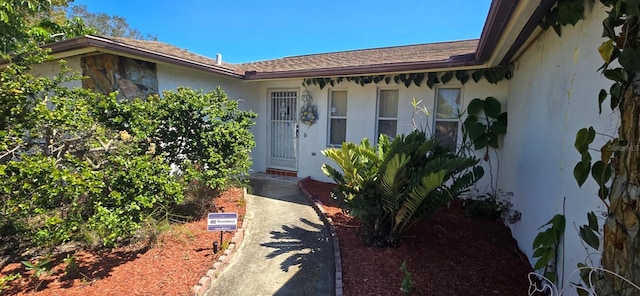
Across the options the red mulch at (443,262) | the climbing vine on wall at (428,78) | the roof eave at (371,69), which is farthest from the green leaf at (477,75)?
the red mulch at (443,262)

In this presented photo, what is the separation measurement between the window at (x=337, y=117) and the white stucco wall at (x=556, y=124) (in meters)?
3.63

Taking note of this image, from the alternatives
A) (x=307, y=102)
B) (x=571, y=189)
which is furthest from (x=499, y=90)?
(x=307, y=102)

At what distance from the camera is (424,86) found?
602cm

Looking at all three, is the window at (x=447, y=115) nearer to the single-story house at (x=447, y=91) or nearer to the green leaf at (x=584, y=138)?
the single-story house at (x=447, y=91)

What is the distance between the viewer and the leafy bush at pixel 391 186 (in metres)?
3.30

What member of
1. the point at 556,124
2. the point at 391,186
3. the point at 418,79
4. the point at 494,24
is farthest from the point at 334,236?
the point at 418,79

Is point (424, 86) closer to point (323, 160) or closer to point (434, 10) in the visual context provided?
point (434, 10)

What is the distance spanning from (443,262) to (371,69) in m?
3.86

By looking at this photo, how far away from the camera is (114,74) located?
5.23 m

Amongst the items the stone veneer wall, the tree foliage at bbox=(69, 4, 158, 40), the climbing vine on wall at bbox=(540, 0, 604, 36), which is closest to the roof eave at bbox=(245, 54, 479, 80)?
the climbing vine on wall at bbox=(540, 0, 604, 36)

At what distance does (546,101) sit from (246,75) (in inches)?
244

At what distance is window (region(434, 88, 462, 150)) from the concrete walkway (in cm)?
320

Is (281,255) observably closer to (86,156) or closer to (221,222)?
(221,222)

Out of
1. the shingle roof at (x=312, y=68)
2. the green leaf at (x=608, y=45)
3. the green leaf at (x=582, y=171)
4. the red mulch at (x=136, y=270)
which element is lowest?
the red mulch at (x=136, y=270)
